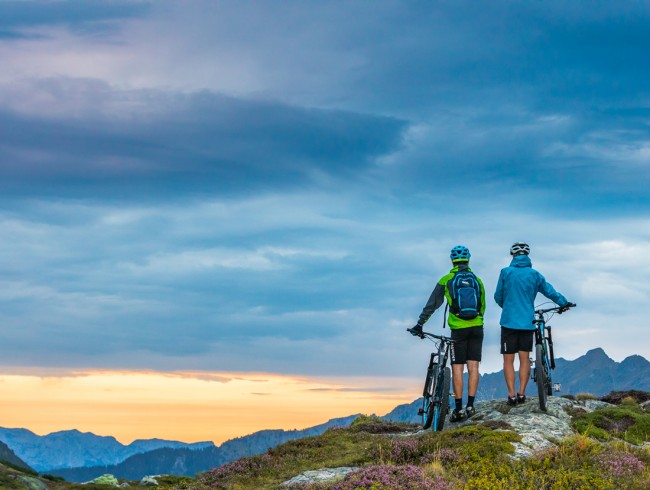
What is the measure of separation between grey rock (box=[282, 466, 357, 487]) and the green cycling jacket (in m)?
5.10

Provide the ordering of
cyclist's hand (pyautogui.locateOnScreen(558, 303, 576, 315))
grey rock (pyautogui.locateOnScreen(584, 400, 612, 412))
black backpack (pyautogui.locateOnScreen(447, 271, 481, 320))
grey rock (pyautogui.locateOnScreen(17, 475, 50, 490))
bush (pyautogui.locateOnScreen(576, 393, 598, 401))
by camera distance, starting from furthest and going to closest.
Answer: grey rock (pyautogui.locateOnScreen(17, 475, 50, 490)) < bush (pyautogui.locateOnScreen(576, 393, 598, 401)) < grey rock (pyautogui.locateOnScreen(584, 400, 612, 412)) < cyclist's hand (pyautogui.locateOnScreen(558, 303, 576, 315)) < black backpack (pyautogui.locateOnScreen(447, 271, 481, 320))

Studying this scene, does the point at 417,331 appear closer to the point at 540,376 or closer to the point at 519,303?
the point at 519,303

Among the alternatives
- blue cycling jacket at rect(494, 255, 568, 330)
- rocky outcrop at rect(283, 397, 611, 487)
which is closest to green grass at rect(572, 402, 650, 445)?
rocky outcrop at rect(283, 397, 611, 487)

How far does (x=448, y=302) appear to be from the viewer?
70.5 ft

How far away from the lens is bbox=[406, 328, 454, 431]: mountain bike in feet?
68.7

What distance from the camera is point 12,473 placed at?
51.5 meters

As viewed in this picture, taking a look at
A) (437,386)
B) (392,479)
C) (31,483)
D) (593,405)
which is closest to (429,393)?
(437,386)

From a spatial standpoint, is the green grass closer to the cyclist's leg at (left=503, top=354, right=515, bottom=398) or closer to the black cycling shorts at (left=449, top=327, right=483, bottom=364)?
the cyclist's leg at (left=503, top=354, right=515, bottom=398)

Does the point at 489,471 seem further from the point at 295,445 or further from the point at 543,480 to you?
the point at 295,445

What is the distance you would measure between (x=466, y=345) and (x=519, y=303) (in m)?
2.19

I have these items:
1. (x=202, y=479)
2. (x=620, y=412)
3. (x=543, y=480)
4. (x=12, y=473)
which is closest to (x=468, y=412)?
(x=620, y=412)

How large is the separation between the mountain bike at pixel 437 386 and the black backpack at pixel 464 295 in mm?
867

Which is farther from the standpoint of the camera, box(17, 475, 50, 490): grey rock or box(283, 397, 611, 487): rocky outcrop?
box(17, 475, 50, 490): grey rock

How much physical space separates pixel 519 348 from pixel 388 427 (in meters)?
4.94
